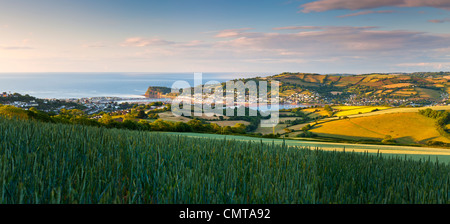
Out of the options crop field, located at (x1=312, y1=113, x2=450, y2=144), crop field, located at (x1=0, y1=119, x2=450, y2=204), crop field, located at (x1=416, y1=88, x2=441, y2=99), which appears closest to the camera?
crop field, located at (x1=0, y1=119, x2=450, y2=204)

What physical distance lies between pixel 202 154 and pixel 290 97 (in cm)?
8219

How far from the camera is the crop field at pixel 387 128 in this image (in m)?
41.0

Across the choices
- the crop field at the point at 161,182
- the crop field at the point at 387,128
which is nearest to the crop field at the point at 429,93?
the crop field at the point at 387,128

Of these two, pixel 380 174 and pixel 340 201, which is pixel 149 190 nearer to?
pixel 340 201

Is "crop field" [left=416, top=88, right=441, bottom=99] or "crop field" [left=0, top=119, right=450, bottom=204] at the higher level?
"crop field" [left=416, top=88, right=441, bottom=99]

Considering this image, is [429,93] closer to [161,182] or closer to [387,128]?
[387,128]

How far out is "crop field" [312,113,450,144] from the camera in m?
41.0

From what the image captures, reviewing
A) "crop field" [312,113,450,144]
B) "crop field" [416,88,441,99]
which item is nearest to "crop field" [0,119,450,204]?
"crop field" [312,113,450,144]

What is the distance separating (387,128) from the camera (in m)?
46.8

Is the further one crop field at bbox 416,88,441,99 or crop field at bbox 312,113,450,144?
crop field at bbox 416,88,441,99

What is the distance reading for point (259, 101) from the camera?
80250 mm

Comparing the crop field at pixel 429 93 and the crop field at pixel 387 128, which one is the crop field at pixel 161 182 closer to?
the crop field at pixel 387 128

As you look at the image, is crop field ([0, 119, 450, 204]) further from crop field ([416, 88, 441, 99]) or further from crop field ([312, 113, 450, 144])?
crop field ([416, 88, 441, 99])

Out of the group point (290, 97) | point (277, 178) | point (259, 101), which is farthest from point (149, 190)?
point (290, 97)
